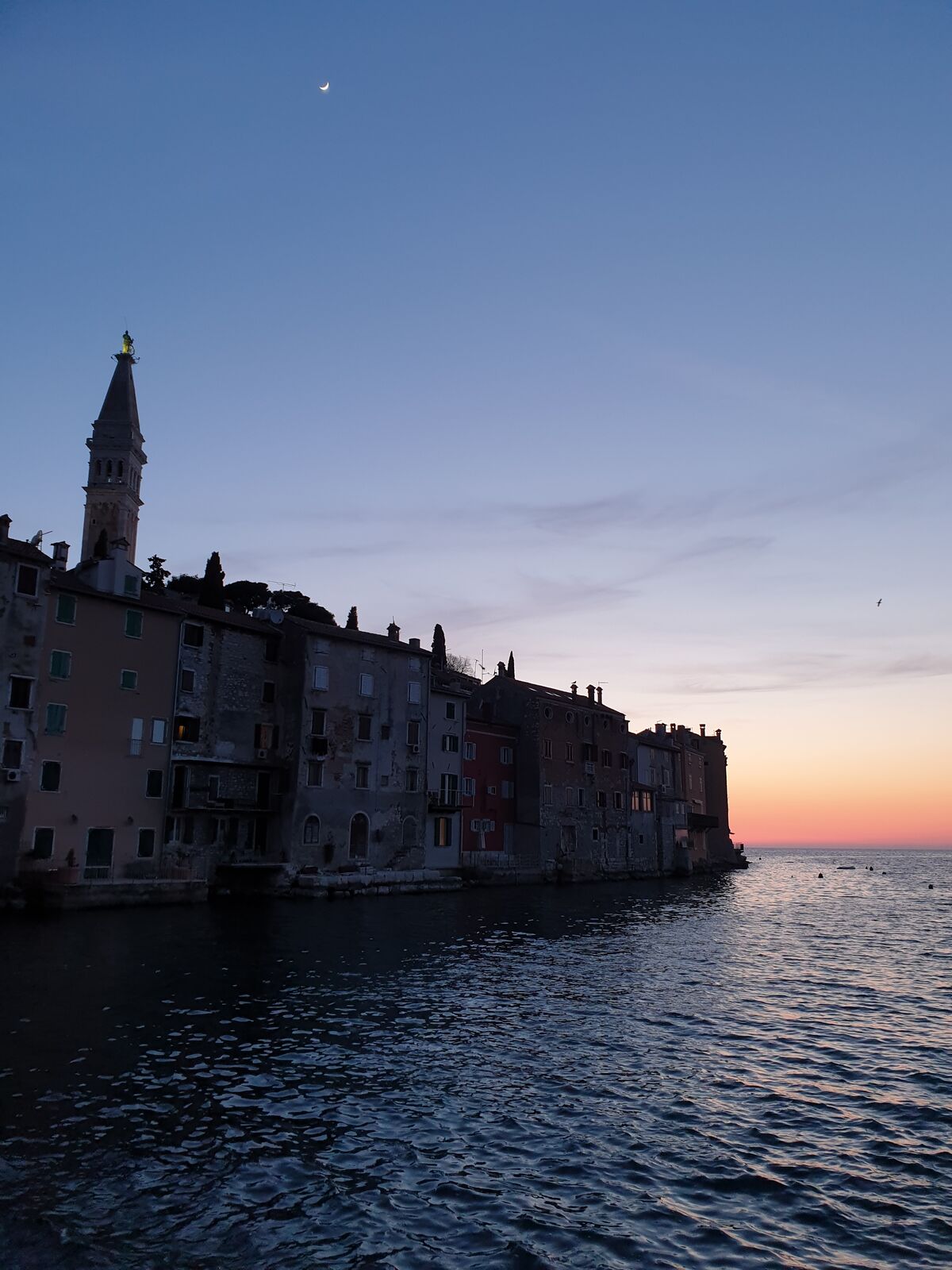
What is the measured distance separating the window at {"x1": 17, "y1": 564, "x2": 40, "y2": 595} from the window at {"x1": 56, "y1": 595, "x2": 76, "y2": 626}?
4.83 feet

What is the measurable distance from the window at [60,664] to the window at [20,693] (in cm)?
129

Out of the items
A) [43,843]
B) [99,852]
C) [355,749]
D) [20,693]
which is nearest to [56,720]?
[20,693]

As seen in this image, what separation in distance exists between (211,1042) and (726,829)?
11466cm

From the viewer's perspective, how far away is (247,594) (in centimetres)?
8894

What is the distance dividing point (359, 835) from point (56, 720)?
20.5m

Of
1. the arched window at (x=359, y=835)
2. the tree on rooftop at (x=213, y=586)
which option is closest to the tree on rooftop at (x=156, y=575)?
the tree on rooftop at (x=213, y=586)

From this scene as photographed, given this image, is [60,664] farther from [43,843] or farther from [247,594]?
[247,594]

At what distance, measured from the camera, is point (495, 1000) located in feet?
79.0

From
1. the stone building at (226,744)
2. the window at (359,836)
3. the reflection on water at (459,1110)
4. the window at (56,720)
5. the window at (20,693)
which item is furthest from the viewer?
the window at (359,836)

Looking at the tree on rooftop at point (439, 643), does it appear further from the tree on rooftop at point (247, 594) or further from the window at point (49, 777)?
the window at point (49, 777)

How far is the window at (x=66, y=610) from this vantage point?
141 feet

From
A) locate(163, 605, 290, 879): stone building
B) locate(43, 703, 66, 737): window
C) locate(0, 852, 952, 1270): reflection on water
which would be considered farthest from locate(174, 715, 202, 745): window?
locate(0, 852, 952, 1270): reflection on water

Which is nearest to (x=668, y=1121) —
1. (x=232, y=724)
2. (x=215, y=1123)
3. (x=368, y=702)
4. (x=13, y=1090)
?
(x=215, y=1123)

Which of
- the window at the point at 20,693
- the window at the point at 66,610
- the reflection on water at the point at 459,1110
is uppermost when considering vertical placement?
the window at the point at 66,610
